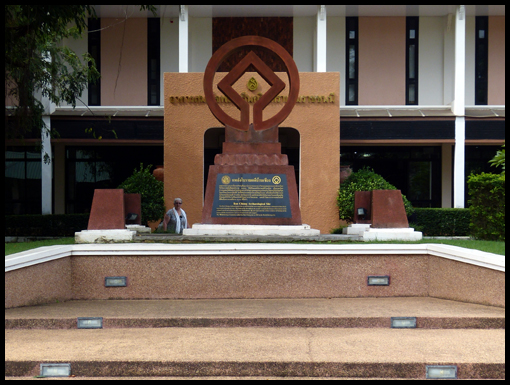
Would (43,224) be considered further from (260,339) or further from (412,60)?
(412,60)

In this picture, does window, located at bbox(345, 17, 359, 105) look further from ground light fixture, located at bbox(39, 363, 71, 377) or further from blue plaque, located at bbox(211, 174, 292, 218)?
ground light fixture, located at bbox(39, 363, 71, 377)

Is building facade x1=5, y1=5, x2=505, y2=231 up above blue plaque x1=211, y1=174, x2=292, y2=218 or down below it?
above

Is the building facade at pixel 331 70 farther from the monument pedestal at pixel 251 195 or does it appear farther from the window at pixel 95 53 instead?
the monument pedestal at pixel 251 195

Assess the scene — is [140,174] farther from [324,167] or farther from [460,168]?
[460,168]

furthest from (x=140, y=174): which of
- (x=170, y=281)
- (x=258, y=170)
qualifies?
(x=170, y=281)

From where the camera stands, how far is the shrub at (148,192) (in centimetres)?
1293

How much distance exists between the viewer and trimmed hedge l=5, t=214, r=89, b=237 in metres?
15.0

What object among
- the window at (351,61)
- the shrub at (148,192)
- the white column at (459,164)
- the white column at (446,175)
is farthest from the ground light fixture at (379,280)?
the white column at (446,175)

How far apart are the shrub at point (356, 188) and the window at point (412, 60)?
5515 mm

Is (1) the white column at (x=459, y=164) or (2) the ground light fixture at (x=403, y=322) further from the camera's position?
(1) the white column at (x=459, y=164)

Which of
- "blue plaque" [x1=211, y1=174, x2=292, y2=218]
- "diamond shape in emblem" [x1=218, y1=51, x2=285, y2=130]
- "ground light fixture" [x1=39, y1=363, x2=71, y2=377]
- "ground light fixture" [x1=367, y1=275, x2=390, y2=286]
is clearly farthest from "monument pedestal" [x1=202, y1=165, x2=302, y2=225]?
"ground light fixture" [x1=39, y1=363, x2=71, y2=377]

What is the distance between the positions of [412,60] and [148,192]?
10384 millimetres

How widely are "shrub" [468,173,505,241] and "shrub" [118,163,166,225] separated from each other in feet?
25.1

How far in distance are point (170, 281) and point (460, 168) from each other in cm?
1173
